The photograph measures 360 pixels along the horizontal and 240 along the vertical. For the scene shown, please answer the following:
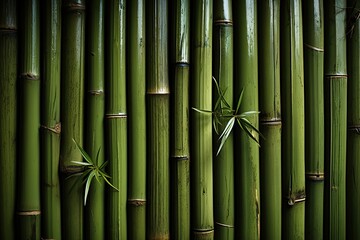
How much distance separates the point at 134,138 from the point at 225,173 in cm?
19

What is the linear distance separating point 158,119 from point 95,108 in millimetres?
120

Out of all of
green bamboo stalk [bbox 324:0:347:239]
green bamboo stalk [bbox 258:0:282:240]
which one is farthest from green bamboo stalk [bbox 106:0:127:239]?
green bamboo stalk [bbox 324:0:347:239]

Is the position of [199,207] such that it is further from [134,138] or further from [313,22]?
[313,22]

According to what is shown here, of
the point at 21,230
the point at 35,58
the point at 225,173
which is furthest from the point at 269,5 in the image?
the point at 21,230

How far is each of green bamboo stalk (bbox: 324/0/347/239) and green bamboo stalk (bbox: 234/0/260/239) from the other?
0.16 m

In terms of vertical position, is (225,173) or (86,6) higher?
(86,6)

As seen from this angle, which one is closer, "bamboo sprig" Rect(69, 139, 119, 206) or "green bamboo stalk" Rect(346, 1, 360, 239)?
"bamboo sprig" Rect(69, 139, 119, 206)

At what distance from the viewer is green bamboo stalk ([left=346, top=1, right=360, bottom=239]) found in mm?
943

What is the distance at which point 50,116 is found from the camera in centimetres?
85

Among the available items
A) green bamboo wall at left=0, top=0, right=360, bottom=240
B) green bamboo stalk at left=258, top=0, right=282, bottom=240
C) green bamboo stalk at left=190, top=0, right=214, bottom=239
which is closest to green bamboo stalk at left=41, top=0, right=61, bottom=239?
green bamboo wall at left=0, top=0, right=360, bottom=240

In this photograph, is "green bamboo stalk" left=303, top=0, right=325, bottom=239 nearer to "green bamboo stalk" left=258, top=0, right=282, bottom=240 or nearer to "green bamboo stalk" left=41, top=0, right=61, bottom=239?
"green bamboo stalk" left=258, top=0, right=282, bottom=240

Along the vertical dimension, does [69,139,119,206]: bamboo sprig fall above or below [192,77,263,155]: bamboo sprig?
below

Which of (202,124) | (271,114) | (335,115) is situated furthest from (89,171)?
(335,115)

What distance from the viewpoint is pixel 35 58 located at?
2.78ft
